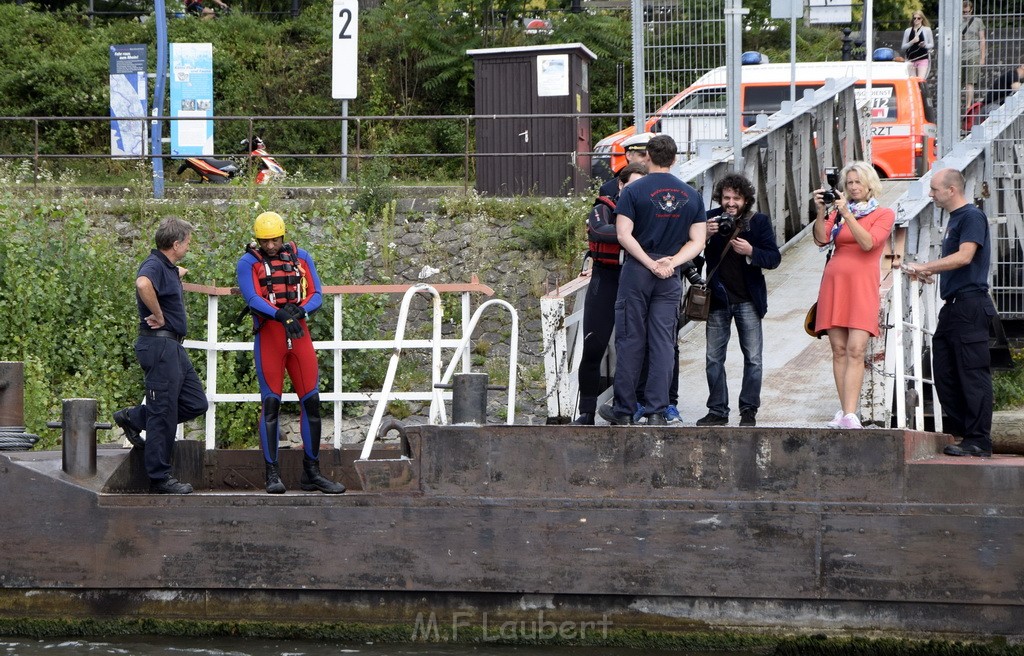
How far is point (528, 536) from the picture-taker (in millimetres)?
7266

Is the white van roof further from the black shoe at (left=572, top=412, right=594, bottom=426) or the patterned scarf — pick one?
the black shoe at (left=572, top=412, right=594, bottom=426)

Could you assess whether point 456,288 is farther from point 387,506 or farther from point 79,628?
point 79,628

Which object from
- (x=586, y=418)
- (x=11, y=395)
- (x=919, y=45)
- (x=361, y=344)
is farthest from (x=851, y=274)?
(x=919, y=45)

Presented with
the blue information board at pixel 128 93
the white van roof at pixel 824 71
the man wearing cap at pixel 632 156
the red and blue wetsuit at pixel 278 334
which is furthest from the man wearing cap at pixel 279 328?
the blue information board at pixel 128 93

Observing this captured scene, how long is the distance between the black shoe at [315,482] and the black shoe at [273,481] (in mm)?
175

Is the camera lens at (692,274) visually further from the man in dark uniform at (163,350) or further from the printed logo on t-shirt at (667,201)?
the man in dark uniform at (163,350)

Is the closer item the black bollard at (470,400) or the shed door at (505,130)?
the black bollard at (470,400)

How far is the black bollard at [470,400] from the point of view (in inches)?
292

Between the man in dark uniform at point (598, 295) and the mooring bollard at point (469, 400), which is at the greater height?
the man in dark uniform at point (598, 295)

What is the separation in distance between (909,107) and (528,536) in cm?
1181

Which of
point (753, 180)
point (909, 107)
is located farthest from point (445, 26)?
point (753, 180)

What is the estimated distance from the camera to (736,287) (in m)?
8.45

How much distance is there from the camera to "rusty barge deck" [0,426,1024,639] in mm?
7027

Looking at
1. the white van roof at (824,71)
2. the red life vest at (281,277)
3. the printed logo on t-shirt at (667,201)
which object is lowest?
the red life vest at (281,277)
